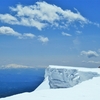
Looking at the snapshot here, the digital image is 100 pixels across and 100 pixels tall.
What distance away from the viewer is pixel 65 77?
15742mm

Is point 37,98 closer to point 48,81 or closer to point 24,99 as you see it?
point 24,99

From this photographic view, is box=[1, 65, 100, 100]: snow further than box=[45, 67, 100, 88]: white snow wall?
No

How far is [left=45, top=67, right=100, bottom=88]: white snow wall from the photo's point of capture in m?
14.0

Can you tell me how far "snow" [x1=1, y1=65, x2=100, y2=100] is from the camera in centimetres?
473

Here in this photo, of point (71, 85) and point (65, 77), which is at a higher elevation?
point (65, 77)

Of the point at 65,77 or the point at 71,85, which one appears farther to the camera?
the point at 65,77

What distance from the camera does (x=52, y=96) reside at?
4730mm

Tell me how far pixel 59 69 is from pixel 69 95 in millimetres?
11436

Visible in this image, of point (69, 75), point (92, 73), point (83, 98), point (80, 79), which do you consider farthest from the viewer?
point (69, 75)

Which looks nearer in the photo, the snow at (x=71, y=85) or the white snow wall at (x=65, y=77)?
the snow at (x=71, y=85)

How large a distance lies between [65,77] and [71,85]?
40.0 inches

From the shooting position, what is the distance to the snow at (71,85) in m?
4.73

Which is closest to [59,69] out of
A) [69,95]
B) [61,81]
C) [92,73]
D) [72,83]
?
[61,81]

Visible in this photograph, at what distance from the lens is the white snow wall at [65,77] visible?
45.9 ft
